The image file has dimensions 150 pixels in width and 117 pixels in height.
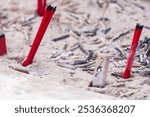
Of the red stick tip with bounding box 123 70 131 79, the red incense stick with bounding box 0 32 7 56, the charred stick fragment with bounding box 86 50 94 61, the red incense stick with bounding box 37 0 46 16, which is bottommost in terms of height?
the red stick tip with bounding box 123 70 131 79

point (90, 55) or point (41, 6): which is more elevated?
point (41, 6)

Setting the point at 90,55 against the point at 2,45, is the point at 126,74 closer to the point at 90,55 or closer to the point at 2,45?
the point at 90,55

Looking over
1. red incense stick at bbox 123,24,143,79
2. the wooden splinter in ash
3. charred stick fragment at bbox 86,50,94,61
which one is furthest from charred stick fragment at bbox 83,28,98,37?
the wooden splinter in ash

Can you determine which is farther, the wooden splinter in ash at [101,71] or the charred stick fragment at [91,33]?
the charred stick fragment at [91,33]

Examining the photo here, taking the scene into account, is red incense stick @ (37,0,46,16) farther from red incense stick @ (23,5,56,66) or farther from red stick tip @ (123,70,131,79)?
red stick tip @ (123,70,131,79)

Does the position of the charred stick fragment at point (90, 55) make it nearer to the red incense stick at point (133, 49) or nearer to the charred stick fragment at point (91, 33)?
the charred stick fragment at point (91, 33)

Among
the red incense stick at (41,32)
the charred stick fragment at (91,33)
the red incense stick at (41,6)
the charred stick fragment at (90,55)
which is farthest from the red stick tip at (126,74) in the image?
the red incense stick at (41,6)

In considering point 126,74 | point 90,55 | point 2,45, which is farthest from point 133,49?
point 2,45
